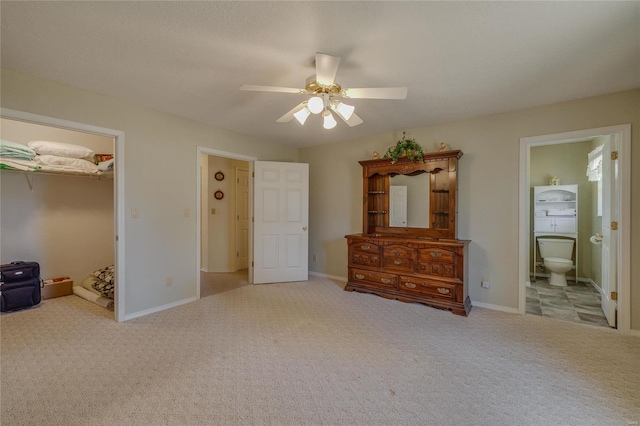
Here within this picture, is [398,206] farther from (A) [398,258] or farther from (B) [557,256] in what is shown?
(B) [557,256]

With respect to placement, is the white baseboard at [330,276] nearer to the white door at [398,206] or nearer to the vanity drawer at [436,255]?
the white door at [398,206]

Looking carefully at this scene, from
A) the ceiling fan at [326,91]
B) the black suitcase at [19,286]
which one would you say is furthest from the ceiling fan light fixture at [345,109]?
the black suitcase at [19,286]

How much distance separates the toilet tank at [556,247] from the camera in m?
4.48

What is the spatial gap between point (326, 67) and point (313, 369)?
2.19 meters

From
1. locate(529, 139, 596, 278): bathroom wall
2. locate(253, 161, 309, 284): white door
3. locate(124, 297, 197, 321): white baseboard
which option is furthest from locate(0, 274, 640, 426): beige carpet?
locate(529, 139, 596, 278): bathroom wall

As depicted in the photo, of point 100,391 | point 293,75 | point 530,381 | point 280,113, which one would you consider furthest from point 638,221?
point 100,391

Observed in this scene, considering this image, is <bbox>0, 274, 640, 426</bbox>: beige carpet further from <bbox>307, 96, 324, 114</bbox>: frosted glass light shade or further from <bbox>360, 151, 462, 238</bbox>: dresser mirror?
<bbox>307, 96, 324, 114</bbox>: frosted glass light shade

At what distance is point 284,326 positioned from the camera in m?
2.75

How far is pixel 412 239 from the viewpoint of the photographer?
3461 millimetres

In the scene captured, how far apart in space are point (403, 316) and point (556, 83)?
2.68m

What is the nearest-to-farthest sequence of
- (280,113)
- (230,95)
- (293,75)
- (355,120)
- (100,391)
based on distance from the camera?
(100,391) → (293,75) → (355,120) → (230,95) → (280,113)

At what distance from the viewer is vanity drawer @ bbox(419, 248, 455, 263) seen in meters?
3.17

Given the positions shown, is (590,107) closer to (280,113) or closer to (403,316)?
(403,316)

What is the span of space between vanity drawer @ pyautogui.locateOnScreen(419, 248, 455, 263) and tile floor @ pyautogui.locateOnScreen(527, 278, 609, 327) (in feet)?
3.73
